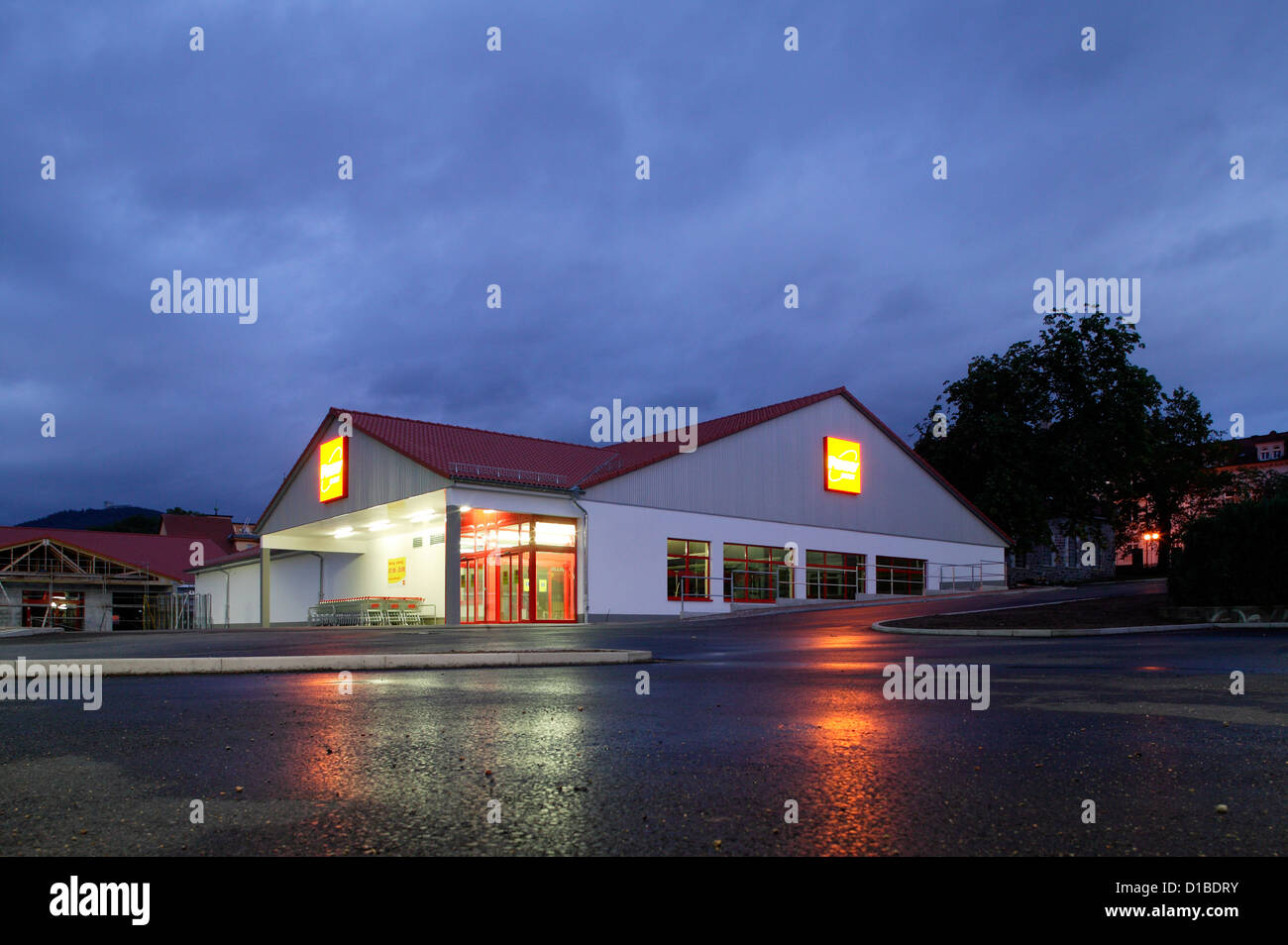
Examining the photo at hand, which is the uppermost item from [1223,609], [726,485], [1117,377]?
[1117,377]

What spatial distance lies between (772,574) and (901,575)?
362 inches

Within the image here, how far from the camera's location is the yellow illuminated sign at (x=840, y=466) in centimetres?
4178

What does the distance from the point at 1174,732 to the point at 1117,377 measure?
4987cm

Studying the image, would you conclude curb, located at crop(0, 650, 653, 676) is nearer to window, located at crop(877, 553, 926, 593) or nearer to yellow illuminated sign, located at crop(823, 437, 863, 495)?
yellow illuminated sign, located at crop(823, 437, 863, 495)

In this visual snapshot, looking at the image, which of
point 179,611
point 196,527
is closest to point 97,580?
point 179,611

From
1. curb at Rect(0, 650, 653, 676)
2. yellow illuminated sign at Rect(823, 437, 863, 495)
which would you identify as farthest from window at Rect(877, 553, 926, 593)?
curb at Rect(0, 650, 653, 676)

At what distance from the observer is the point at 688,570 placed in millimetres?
36406

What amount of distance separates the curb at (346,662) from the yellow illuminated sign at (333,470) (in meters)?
25.2

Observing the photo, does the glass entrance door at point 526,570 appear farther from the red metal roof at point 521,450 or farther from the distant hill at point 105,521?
the distant hill at point 105,521

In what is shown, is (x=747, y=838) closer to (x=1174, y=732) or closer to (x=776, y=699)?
(x=1174, y=732)

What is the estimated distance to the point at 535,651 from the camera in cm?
1358

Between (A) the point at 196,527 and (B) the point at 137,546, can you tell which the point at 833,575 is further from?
(A) the point at 196,527

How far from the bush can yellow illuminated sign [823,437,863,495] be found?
20.6 metres
